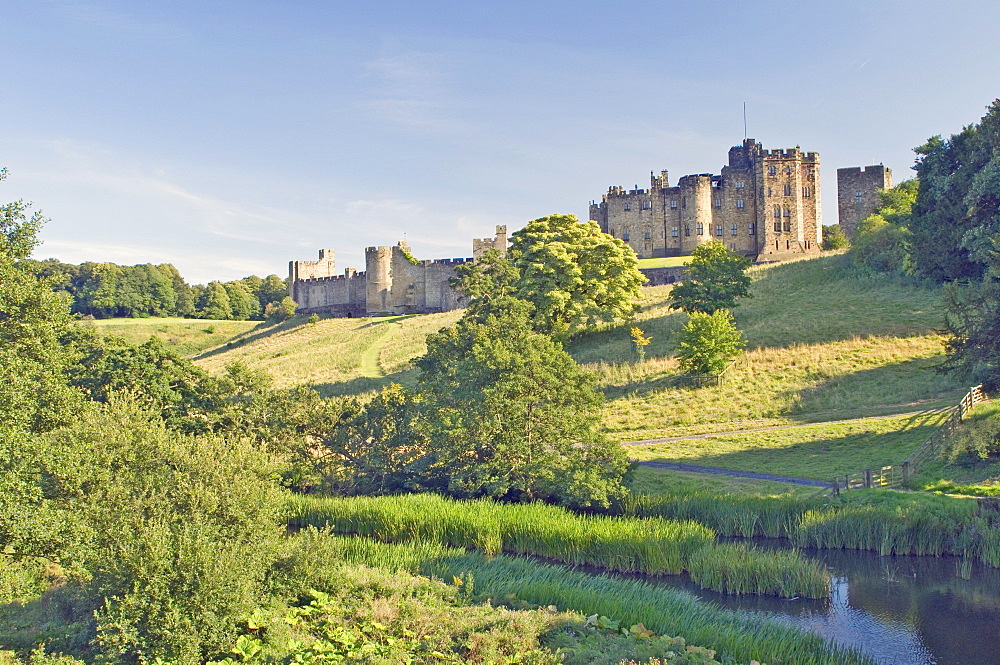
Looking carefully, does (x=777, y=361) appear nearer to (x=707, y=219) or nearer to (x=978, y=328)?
(x=978, y=328)

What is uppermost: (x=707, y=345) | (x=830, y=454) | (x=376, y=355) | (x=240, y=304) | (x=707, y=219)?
(x=707, y=219)

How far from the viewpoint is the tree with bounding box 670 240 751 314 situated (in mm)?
42125

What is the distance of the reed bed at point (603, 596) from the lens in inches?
491

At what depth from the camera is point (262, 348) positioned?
221ft

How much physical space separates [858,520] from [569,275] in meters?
26.7

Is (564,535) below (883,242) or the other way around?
below

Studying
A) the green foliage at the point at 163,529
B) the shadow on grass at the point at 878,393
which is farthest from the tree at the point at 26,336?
the shadow on grass at the point at 878,393

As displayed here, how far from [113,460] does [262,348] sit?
51802 millimetres

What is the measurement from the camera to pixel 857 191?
71.4 meters

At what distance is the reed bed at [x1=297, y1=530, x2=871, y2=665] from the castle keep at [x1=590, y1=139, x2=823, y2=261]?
185 feet

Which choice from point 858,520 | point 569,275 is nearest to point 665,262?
point 569,275

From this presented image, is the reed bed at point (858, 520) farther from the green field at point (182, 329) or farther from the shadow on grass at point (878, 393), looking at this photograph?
the green field at point (182, 329)

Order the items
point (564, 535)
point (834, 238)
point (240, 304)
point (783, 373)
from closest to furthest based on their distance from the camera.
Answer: point (564, 535) → point (783, 373) → point (834, 238) → point (240, 304)

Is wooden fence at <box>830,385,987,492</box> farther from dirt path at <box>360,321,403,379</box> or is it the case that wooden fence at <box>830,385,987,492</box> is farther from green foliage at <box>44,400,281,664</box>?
dirt path at <box>360,321,403,379</box>
